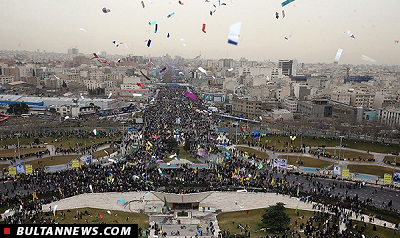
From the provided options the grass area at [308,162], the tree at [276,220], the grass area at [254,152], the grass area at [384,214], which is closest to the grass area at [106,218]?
the tree at [276,220]

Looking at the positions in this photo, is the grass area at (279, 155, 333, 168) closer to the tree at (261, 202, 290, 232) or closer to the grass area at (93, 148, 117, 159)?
the tree at (261, 202, 290, 232)

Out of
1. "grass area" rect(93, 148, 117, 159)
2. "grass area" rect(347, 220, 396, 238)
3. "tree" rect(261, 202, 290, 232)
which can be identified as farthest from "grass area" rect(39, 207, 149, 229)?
"grass area" rect(93, 148, 117, 159)

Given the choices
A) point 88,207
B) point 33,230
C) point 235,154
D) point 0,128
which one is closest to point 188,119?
point 235,154

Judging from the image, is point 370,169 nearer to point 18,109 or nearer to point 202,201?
point 202,201

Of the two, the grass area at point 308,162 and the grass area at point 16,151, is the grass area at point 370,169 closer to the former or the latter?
the grass area at point 308,162

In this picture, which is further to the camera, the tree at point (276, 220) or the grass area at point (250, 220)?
the grass area at point (250, 220)

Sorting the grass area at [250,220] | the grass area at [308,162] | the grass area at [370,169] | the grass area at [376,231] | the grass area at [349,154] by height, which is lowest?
the grass area at [250,220]
